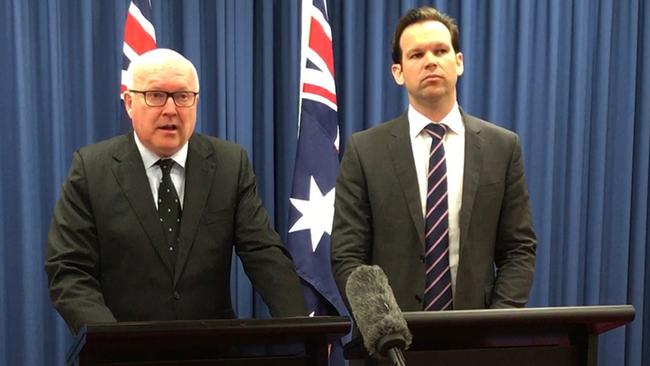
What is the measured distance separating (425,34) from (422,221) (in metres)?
0.63

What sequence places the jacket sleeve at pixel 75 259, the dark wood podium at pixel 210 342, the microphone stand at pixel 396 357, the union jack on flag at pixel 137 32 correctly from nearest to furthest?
the microphone stand at pixel 396 357 → the dark wood podium at pixel 210 342 → the jacket sleeve at pixel 75 259 → the union jack on flag at pixel 137 32

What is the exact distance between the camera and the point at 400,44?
250 cm

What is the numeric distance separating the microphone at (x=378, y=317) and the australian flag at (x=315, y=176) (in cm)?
237

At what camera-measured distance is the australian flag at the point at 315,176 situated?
359 centimetres

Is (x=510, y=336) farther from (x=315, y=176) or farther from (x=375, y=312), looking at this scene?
(x=315, y=176)

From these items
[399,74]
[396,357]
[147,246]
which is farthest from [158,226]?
[396,357]

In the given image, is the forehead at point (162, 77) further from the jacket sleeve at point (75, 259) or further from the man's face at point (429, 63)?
the man's face at point (429, 63)

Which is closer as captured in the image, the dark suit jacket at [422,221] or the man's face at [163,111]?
the man's face at [163,111]

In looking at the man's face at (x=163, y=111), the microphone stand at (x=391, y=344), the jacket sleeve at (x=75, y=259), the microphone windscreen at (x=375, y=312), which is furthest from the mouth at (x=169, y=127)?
the microphone stand at (x=391, y=344)

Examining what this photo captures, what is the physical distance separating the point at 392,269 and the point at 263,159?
1.78m

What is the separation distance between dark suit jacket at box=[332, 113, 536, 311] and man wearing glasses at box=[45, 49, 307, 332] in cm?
30

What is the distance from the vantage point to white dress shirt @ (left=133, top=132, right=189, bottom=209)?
2.33m

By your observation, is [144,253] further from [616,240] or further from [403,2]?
[616,240]

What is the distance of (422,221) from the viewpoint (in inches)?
93.7
